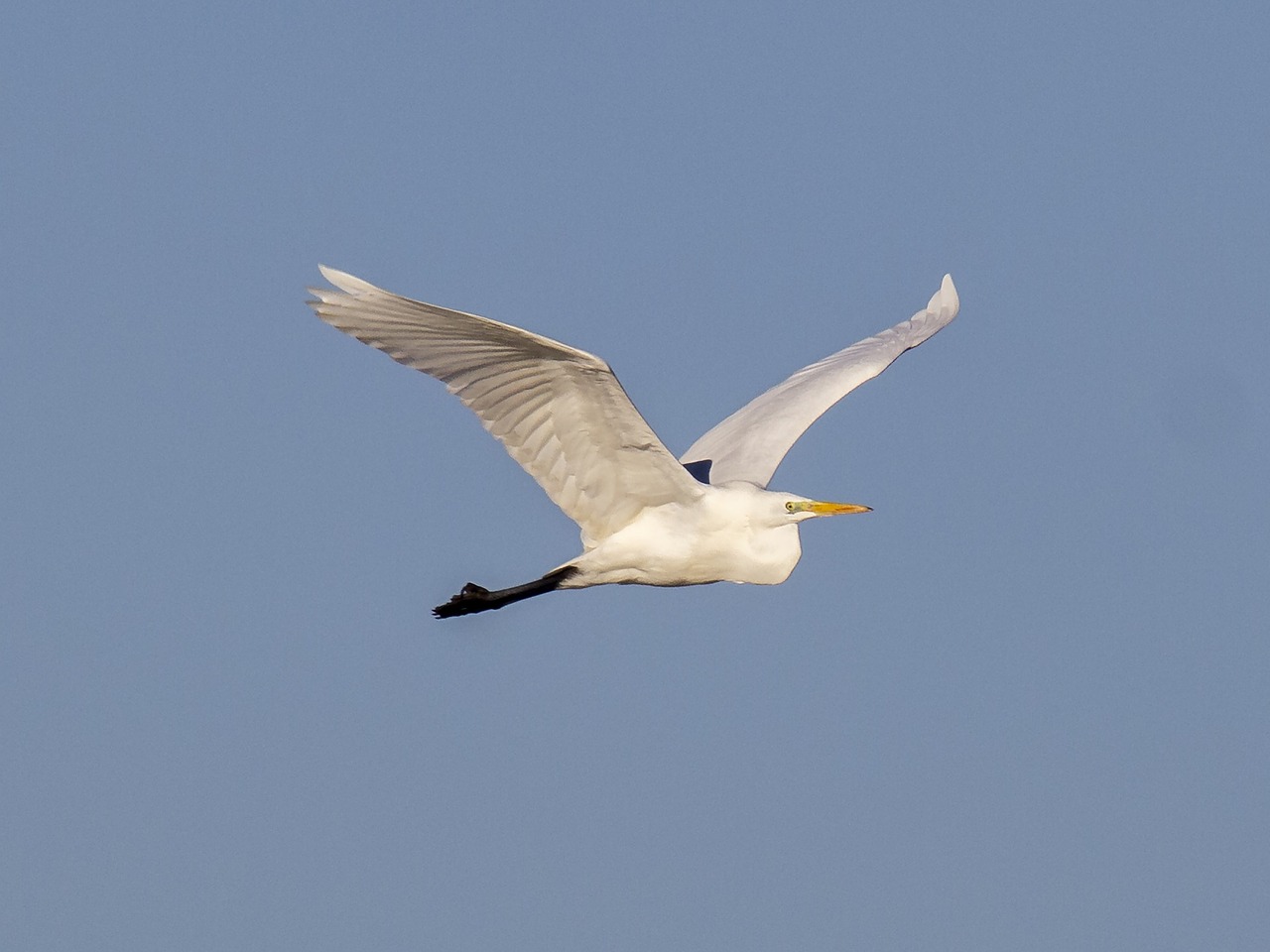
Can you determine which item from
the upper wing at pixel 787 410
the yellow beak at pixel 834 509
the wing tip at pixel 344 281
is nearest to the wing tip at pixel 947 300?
the upper wing at pixel 787 410

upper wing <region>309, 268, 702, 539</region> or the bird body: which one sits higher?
upper wing <region>309, 268, 702, 539</region>

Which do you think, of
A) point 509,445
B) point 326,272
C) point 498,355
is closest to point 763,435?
point 509,445

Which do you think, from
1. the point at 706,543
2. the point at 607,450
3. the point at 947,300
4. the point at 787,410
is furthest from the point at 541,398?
the point at 947,300

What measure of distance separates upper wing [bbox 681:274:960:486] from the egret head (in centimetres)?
92

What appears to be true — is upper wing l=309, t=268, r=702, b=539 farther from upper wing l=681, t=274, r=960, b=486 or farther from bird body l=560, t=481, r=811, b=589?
upper wing l=681, t=274, r=960, b=486

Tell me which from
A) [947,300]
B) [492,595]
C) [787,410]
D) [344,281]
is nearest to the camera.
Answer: [344,281]

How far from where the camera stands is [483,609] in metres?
11.8

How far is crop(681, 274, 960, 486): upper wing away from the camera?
12398 mm

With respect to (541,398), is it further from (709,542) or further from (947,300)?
(947,300)

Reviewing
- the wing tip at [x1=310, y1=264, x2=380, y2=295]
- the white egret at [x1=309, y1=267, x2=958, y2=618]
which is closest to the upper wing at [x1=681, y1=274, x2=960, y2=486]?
the white egret at [x1=309, y1=267, x2=958, y2=618]

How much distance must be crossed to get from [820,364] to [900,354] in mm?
726

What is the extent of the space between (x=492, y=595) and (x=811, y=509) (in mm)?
2315

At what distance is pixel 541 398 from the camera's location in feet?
32.0

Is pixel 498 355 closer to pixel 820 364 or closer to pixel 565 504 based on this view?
pixel 565 504
